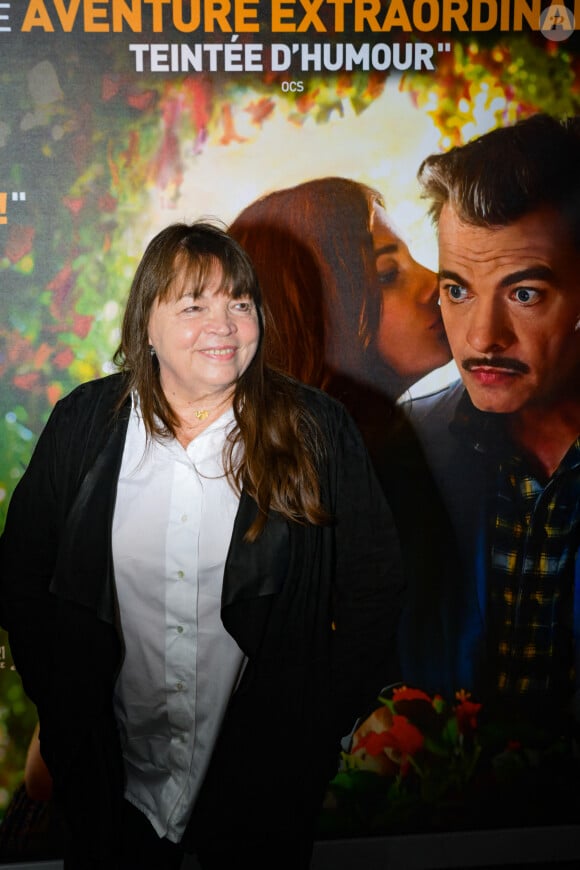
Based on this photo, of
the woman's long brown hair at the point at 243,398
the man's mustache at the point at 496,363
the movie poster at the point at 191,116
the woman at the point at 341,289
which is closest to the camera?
the woman's long brown hair at the point at 243,398

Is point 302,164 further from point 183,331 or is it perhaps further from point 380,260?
point 183,331

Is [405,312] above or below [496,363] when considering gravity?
above

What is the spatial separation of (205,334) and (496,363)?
3.56 feet

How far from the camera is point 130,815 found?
7.00 feet

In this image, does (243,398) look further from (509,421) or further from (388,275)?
(509,421)

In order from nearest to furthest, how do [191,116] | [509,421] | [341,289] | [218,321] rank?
[218,321] → [191,116] → [341,289] → [509,421]

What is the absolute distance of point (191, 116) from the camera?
245 cm

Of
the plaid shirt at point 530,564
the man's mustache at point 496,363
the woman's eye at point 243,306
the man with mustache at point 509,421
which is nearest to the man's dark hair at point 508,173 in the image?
the man with mustache at point 509,421

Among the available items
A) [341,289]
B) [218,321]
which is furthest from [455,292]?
[218,321]

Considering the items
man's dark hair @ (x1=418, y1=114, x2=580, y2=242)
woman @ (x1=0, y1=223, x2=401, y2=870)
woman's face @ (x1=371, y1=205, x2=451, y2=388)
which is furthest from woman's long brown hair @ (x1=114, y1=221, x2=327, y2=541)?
man's dark hair @ (x1=418, y1=114, x2=580, y2=242)

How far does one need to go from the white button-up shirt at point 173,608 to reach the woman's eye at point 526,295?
1.03 meters

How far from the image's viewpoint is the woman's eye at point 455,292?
2611mm

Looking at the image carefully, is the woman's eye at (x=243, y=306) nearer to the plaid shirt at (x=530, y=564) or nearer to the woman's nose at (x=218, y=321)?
the woman's nose at (x=218, y=321)

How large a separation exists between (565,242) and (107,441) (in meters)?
1.46
